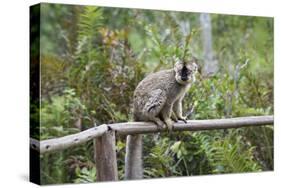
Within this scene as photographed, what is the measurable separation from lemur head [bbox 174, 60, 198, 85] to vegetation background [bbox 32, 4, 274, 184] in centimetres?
Result: 61

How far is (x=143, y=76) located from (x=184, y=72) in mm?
716

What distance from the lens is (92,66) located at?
298 inches

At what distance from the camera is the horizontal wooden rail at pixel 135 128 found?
20.6 feet

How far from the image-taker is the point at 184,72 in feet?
23.1

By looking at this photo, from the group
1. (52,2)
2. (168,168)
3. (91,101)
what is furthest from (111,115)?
(52,2)

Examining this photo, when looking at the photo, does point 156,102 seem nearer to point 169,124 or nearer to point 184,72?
point 169,124

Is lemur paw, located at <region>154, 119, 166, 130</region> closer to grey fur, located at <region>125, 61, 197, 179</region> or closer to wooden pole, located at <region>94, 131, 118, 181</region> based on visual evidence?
grey fur, located at <region>125, 61, 197, 179</region>

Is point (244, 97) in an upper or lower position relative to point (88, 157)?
upper

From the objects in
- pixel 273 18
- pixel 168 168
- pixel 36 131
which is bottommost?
pixel 168 168

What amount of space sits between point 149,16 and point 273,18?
61.2 inches

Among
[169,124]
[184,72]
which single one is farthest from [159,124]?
[184,72]

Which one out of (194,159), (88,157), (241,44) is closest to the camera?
(88,157)

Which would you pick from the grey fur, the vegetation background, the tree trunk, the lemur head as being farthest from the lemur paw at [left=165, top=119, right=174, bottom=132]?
the tree trunk

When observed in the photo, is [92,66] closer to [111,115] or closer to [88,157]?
[111,115]
